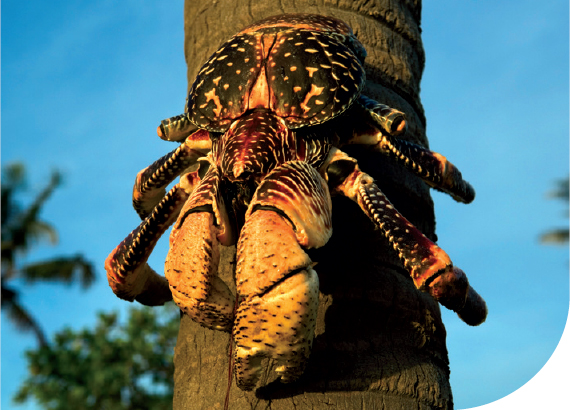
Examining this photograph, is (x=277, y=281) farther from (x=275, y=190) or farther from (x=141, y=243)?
(x=141, y=243)

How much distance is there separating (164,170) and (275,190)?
2.90ft

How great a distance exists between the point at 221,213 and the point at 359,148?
0.75 meters

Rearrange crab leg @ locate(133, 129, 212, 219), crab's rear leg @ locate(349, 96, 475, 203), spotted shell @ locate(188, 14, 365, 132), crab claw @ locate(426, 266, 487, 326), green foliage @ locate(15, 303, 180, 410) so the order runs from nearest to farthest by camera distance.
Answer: crab claw @ locate(426, 266, 487, 326) → spotted shell @ locate(188, 14, 365, 132) → crab's rear leg @ locate(349, 96, 475, 203) → crab leg @ locate(133, 129, 212, 219) → green foliage @ locate(15, 303, 180, 410)

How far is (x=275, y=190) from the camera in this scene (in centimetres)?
189

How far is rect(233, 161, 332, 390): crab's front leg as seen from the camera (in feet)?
5.78

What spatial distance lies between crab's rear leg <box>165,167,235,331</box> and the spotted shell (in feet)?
1.13

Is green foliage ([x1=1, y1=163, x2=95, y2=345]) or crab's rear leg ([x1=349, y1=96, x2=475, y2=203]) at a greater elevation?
green foliage ([x1=1, y1=163, x2=95, y2=345])

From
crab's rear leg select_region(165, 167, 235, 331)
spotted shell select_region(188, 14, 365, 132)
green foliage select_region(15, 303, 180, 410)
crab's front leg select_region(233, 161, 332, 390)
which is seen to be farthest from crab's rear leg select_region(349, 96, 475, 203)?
green foliage select_region(15, 303, 180, 410)

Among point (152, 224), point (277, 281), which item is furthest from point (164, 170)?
point (277, 281)

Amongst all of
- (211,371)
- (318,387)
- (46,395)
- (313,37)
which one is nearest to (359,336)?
(318,387)

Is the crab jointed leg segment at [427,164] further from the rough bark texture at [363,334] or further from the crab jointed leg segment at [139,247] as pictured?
the crab jointed leg segment at [139,247]

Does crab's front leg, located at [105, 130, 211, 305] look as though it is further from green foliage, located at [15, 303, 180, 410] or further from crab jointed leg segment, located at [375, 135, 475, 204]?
green foliage, located at [15, 303, 180, 410]

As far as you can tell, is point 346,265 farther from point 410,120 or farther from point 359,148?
point 410,120

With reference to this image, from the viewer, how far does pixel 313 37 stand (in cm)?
224
